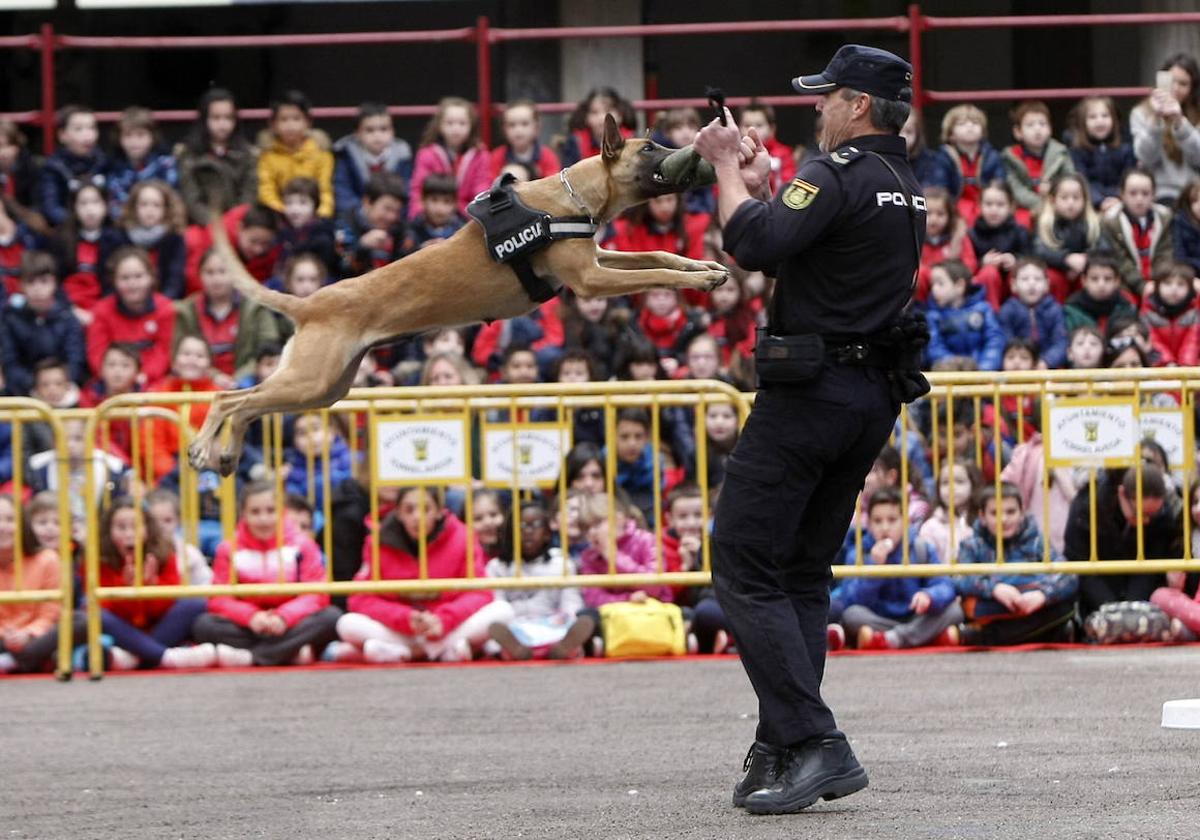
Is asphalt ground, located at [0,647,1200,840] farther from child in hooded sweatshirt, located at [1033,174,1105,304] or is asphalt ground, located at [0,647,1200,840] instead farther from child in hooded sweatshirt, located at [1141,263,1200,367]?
child in hooded sweatshirt, located at [1033,174,1105,304]

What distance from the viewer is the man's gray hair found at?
5875mm

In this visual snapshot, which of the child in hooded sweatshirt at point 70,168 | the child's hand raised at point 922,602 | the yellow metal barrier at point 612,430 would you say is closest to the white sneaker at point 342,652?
the yellow metal barrier at point 612,430

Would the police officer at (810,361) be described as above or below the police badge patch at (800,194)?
below

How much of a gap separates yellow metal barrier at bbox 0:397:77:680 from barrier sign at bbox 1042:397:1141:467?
15.6ft

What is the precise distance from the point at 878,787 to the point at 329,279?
23.2 feet

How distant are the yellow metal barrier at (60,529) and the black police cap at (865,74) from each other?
5305 mm

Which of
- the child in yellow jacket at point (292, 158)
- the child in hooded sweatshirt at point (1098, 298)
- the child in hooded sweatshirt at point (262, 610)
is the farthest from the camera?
the child in yellow jacket at point (292, 158)

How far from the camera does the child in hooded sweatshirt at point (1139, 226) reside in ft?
42.5

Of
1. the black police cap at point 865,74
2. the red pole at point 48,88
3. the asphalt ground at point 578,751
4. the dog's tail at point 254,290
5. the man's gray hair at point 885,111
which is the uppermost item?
the red pole at point 48,88

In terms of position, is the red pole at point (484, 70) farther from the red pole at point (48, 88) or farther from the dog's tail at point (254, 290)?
the dog's tail at point (254, 290)

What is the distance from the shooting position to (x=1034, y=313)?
12.5 metres

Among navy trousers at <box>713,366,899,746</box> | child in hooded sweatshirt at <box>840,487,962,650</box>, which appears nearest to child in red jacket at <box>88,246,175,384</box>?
child in hooded sweatshirt at <box>840,487,962,650</box>

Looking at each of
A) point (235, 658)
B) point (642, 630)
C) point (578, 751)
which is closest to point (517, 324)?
point (642, 630)

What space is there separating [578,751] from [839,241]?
2395mm
